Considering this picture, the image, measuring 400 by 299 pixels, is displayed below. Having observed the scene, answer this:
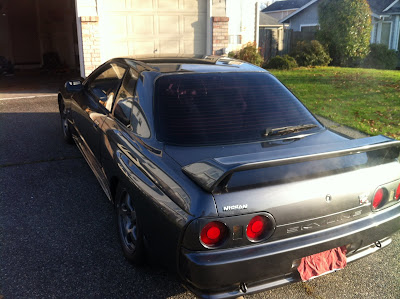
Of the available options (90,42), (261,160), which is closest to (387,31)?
(90,42)

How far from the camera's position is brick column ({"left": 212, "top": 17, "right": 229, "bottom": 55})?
1155 centimetres

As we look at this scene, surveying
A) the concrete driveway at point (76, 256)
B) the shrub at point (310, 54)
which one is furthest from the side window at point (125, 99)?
the shrub at point (310, 54)

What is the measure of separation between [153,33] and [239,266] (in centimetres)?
1006

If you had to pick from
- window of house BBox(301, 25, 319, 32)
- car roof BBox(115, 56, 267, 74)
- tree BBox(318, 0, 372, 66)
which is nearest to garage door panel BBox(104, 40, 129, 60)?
car roof BBox(115, 56, 267, 74)

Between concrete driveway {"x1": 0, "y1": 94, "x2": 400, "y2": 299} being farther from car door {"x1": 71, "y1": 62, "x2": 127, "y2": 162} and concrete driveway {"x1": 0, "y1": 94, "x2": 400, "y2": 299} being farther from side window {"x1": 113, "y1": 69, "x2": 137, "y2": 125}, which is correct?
side window {"x1": 113, "y1": 69, "x2": 137, "y2": 125}

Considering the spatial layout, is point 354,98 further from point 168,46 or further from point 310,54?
point 310,54

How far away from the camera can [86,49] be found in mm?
10867

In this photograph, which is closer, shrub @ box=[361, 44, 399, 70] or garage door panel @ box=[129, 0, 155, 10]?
garage door panel @ box=[129, 0, 155, 10]

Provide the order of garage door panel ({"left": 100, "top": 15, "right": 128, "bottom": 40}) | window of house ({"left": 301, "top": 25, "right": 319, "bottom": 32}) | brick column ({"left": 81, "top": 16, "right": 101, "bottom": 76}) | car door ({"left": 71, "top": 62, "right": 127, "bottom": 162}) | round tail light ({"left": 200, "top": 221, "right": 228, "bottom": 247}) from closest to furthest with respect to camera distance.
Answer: round tail light ({"left": 200, "top": 221, "right": 228, "bottom": 247}) < car door ({"left": 71, "top": 62, "right": 127, "bottom": 162}) < brick column ({"left": 81, "top": 16, "right": 101, "bottom": 76}) < garage door panel ({"left": 100, "top": 15, "right": 128, "bottom": 40}) < window of house ({"left": 301, "top": 25, "right": 319, "bottom": 32})

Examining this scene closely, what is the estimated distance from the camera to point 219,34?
11.6 meters

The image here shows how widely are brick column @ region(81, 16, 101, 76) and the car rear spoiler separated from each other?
9097 mm

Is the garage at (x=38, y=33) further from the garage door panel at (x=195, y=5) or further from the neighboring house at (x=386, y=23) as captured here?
the neighboring house at (x=386, y=23)

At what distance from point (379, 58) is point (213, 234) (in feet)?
70.3

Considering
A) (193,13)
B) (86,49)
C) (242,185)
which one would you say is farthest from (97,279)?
(193,13)
